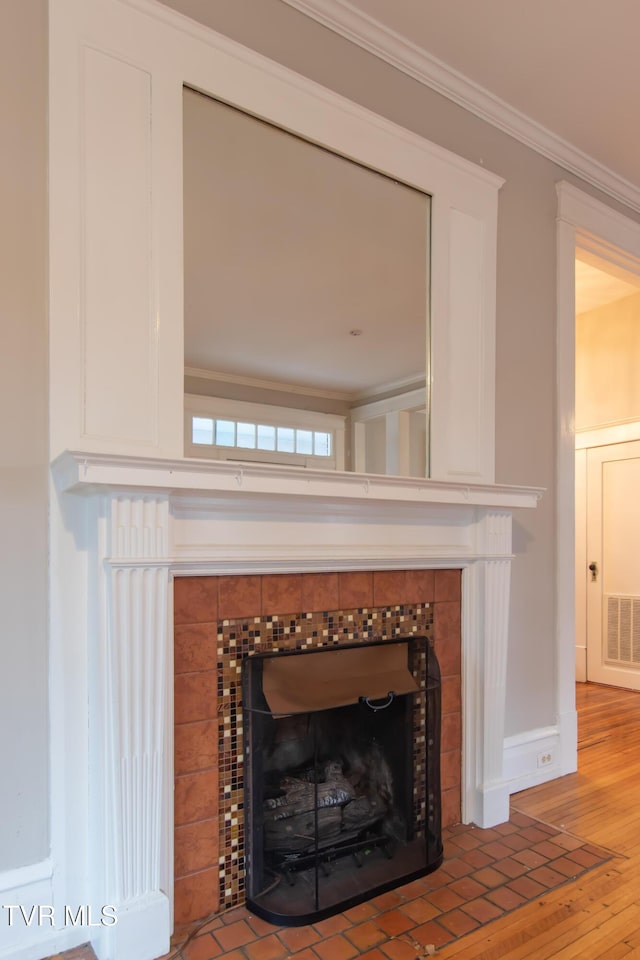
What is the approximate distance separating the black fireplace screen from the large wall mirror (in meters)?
0.67

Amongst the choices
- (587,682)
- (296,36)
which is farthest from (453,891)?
(587,682)

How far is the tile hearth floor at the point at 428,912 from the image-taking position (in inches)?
62.5

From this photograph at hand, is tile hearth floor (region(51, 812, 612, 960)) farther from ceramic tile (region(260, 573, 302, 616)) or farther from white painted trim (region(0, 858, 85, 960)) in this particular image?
ceramic tile (region(260, 573, 302, 616))

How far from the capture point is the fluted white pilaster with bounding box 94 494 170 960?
152 cm

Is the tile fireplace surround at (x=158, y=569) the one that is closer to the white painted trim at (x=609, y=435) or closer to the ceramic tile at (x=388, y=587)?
the ceramic tile at (x=388, y=587)

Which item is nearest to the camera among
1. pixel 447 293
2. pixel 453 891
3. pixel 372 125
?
pixel 453 891

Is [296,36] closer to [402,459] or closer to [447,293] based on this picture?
[447,293]

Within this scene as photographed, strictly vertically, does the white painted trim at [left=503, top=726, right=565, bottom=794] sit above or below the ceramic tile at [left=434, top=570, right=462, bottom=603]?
below

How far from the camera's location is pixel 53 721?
5.12ft

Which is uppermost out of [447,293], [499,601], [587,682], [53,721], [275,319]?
[447,293]

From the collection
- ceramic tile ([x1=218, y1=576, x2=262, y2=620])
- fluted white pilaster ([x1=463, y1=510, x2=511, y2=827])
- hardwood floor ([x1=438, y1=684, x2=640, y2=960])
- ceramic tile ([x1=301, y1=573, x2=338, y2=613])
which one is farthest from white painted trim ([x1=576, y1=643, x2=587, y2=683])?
ceramic tile ([x1=218, y1=576, x2=262, y2=620])

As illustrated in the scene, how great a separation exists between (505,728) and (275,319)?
76.8 inches

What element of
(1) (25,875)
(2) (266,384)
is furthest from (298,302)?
(1) (25,875)

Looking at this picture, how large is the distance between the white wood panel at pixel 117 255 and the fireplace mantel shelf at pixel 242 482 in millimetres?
187
